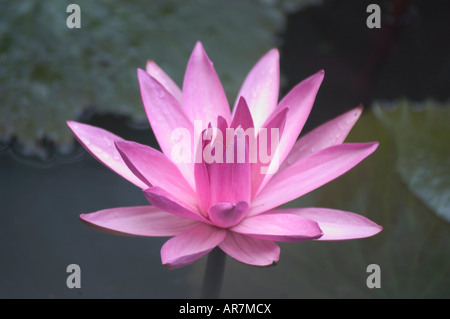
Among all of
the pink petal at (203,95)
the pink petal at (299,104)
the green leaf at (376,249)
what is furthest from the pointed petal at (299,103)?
the green leaf at (376,249)

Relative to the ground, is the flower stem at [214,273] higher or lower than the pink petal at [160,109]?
lower

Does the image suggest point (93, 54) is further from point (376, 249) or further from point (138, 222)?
point (376, 249)

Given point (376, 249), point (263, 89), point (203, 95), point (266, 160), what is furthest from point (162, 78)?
point (376, 249)

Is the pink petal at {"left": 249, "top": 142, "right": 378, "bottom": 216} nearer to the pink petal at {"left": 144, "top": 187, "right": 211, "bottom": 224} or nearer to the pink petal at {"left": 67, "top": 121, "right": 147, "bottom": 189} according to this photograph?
the pink petal at {"left": 144, "top": 187, "right": 211, "bottom": 224}

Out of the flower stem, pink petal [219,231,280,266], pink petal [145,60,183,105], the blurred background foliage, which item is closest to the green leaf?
the blurred background foliage

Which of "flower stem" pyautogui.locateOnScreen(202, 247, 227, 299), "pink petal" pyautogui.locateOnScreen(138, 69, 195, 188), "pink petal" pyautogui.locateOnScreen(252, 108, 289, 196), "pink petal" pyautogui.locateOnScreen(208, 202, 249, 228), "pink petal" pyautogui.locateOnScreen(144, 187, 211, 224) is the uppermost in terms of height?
"pink petal" pyautogui.locateOnScreen(138, 69, 195, 188)

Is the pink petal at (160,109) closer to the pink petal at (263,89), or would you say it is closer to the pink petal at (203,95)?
the pink petal at (203,95)
